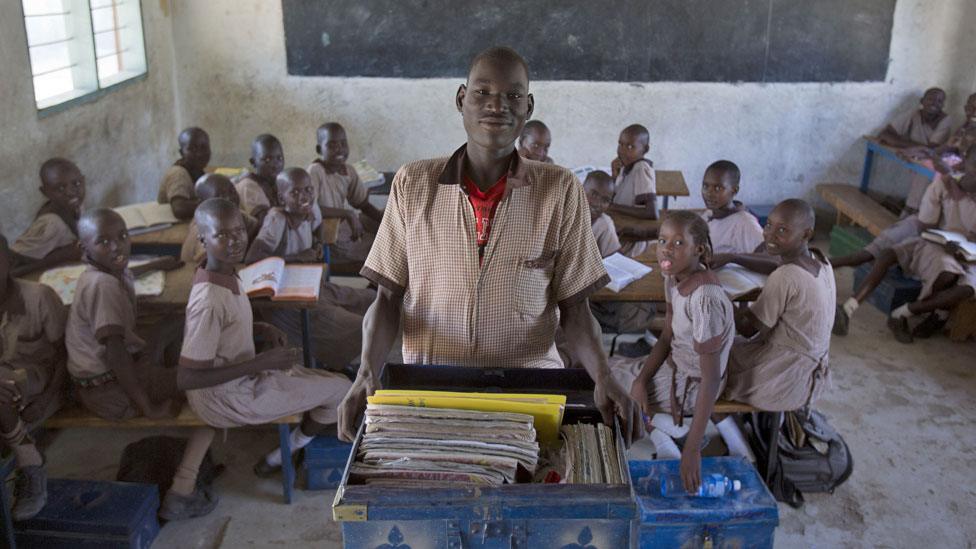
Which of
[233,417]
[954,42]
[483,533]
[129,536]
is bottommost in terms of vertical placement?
[129,536]

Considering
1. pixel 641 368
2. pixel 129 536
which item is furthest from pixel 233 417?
pixel 641 368

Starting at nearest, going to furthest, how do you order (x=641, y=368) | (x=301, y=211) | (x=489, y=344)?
1. (x=489, y=344)
2. (x=641, y=368)
3. (x=301, y=211)

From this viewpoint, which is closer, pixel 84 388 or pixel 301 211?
pixel 84 388

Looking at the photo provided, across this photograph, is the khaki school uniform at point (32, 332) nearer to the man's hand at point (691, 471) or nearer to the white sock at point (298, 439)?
the white sock at point (298, 439)

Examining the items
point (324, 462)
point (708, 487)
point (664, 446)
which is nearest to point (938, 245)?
point (664, 446)

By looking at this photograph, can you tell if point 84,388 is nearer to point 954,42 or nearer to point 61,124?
point 61,124

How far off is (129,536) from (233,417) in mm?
495

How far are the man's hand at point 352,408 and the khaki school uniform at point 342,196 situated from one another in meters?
3.19

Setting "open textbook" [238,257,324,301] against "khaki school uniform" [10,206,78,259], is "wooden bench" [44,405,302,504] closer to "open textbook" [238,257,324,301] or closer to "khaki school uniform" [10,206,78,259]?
"open textbook" [238,257,324,301]

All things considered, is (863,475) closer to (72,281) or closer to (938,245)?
(938,245)

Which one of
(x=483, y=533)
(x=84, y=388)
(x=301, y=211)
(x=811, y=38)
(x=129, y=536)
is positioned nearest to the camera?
(x=483, y=533)

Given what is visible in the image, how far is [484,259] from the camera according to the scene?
188 cm

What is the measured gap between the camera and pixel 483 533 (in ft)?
Result: 4.26

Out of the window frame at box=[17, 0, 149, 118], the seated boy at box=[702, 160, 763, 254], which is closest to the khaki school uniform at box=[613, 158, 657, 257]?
the seated boy at box=[702, 160, 763, 254]
